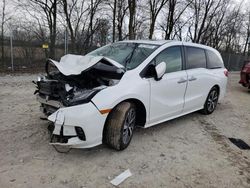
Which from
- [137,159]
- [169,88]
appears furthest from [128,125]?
[169,88]

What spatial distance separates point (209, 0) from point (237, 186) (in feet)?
80.0

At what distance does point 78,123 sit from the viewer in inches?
113

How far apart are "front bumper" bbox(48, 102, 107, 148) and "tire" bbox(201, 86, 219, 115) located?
3.35 m

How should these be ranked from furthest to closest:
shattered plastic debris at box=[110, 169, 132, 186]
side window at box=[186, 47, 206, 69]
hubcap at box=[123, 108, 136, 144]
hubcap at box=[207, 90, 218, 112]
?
hubcap at box=[207, 90, 218, 112], side window at box=[186, 47, 206, 69], hubcap at box=[123, 108, 136, 144], shattered plastic debris at box=[110, 169, 132, 186]

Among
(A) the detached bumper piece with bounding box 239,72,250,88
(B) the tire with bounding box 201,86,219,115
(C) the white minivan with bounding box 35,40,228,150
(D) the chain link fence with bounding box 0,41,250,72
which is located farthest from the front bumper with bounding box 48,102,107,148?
(D) the chain link fence with bounding box 0,41,250,72

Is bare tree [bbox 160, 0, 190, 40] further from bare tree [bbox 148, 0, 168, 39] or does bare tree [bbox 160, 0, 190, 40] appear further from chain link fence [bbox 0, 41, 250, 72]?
chain link fence [bbox 0, 41, 250, 72]

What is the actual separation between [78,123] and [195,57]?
317 centimetres

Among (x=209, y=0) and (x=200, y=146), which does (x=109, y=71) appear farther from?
(x=209, y=0)

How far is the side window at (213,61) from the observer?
544cm

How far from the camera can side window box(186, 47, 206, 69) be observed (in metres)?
4.69

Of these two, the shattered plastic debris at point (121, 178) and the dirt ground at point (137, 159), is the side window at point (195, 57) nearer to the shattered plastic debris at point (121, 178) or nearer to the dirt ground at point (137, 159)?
the dirt ground at point (137, 159)

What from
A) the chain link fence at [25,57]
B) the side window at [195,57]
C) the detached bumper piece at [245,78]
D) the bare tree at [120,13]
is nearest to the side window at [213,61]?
the side window at [195,57]

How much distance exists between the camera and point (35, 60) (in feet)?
37.4

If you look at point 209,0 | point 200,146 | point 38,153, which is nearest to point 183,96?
point 200,146
